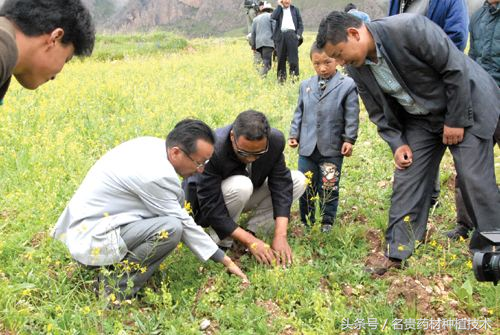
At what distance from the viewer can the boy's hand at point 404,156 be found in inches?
139

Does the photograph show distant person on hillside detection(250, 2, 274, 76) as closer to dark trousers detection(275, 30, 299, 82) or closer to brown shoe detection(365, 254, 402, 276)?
dark trousers detection(275, 30, 299, 82)

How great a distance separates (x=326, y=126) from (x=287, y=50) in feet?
18.4

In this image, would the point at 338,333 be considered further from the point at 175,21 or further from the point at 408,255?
the point at 175,21

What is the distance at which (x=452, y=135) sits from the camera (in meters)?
3.23

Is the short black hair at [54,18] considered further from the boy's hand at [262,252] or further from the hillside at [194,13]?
the hillside at [194,13]

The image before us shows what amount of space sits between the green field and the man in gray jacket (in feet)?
1.11

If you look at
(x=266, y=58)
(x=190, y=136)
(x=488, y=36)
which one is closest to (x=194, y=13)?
(x=266, y=58)

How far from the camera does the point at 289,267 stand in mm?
3490

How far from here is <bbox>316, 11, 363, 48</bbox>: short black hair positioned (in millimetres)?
3088

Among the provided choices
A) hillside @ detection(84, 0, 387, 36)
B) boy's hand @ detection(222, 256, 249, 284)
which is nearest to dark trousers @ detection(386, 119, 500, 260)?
boy's hand @ detection(222, 256, 249, 284)

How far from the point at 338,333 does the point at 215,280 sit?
92 centimetres

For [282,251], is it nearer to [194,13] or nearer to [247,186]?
[247,186]

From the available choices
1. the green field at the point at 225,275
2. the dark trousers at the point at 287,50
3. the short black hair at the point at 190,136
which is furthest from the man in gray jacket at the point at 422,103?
the dark trousers at the point at 287,50

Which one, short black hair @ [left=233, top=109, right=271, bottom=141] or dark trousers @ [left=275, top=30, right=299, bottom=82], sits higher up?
short black hair @ [left=233, top=109, right=271, bottom=141]
